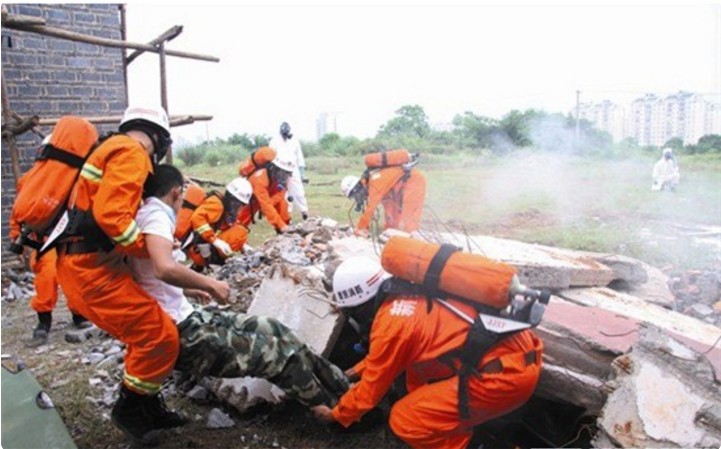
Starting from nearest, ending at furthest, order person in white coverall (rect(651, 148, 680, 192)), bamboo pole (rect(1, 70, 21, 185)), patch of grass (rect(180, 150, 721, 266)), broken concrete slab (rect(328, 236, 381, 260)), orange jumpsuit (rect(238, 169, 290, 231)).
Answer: broken concrete slab (rect(328, 236, 381, 260)), bamboo pole (rect(1, 70, 21, 185)), orange jumpsuit (rect(238, 169, 290, 231)), patch of grass (rect(180, 150, 721, 266)), person in white coverall (rect(651, 148, 680, 192))

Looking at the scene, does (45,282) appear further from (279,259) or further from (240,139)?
(240,139)

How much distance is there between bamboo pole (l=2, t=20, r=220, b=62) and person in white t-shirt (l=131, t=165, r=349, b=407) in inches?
197

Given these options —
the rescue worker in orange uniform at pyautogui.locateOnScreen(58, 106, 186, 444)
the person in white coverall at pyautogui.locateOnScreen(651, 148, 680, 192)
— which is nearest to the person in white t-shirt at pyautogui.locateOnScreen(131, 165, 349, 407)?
the rescue worker in orange uniform at pyautogui.locateOnScreen(58, 106, 186, 444)

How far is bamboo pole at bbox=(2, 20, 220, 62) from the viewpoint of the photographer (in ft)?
23.1

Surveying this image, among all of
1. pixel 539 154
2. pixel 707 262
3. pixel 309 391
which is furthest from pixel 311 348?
pixel 539 154

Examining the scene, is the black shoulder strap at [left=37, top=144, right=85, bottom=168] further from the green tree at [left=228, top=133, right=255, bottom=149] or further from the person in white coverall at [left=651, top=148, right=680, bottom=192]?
the green tree at [left=228, top=133, right=255, bottom=149]

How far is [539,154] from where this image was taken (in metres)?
21.2

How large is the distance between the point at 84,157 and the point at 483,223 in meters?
9.96

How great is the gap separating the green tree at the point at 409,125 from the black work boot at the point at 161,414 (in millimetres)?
17842

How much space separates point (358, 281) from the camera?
135 inches

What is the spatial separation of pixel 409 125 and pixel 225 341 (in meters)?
18.4

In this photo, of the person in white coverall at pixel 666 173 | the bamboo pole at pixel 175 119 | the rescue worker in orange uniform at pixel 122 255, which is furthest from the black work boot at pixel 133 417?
the person in white coverall at pixel 666 173

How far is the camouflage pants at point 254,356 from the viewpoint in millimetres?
3465

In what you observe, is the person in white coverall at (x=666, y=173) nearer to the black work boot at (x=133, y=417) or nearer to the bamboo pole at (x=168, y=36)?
the bamboo pole at (x=168, y=36)
